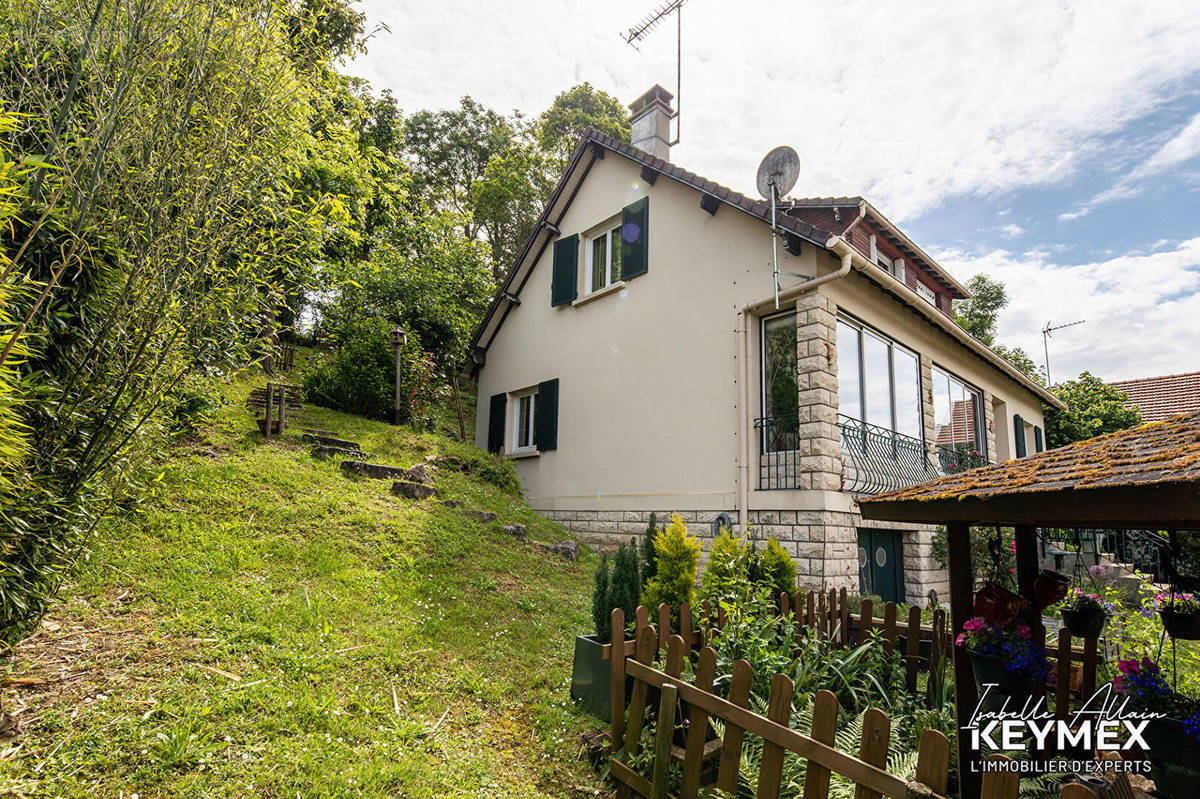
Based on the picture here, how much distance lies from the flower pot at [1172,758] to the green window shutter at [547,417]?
29.7ft

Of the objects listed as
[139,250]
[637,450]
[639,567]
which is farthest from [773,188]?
[139,250]

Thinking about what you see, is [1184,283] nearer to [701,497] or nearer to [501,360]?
[701,497]

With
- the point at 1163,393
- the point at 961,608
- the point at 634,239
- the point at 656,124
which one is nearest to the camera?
the point at 961,608

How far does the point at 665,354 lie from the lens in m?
8.98

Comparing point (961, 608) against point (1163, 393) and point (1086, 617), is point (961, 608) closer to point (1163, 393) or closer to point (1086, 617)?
point (1086, 617)

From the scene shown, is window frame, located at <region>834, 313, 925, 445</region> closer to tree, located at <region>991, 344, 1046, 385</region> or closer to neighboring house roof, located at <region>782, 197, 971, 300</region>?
neighboring house roof, located at <region>782, 197, 971, 300</region>

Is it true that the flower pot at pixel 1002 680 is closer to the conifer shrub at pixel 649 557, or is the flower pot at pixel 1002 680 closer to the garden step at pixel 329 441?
the conifer shrub at pixel 649 557

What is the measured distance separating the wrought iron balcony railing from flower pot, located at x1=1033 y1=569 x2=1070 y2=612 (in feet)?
13.7

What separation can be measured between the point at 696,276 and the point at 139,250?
7076 millimetres

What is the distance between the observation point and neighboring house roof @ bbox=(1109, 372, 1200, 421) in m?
17.5

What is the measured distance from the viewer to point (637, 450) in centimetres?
914

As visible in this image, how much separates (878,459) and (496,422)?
25.6 ft

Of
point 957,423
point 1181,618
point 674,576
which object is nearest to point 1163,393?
point 957,423

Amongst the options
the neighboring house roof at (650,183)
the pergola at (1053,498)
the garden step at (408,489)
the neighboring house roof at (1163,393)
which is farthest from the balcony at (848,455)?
the neighboring house roof at (1163,393)
